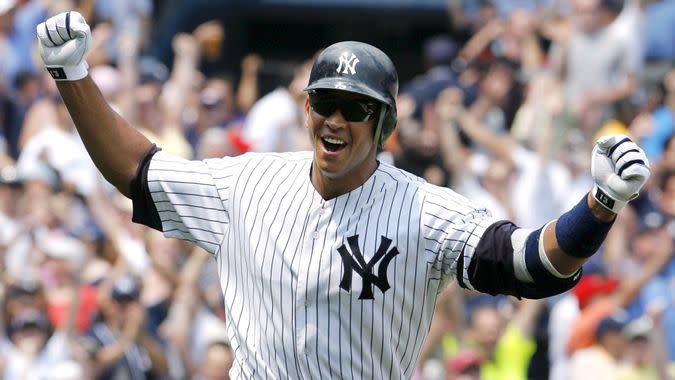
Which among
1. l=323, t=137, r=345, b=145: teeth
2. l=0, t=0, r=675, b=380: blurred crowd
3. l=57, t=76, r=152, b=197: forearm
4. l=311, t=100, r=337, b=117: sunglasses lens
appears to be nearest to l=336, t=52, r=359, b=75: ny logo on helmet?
l=311, t=100, r=337, b=117: sunglasses lens

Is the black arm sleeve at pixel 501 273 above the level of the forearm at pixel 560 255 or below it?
below

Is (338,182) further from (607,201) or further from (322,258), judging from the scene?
(607,201)

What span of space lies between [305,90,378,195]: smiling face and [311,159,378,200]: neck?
0.16 ft

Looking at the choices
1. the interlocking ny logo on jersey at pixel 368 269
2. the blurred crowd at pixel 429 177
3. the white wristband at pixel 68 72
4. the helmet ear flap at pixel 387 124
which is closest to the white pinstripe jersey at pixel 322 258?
the interlocking ny logo on jersey at pixel 368 269

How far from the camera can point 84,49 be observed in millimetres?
4891

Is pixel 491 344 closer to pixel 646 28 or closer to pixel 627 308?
pixel 627 308

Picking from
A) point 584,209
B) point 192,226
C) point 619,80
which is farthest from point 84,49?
point 619,80

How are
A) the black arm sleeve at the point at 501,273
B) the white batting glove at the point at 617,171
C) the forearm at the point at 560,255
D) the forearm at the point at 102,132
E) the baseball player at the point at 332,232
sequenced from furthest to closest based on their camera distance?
1. the forearm at the point at 102,132
2. the baseball player at the point at 332,232
3. the black arm sleeve at the point at 501,273
4. the forearm at the point at 560,255
5. the white batting glove at the point at 617,171

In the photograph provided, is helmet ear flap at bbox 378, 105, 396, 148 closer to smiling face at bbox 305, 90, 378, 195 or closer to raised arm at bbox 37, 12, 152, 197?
smiling face at bbox 305, 90, 378, 195

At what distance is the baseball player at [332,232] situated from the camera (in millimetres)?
4742

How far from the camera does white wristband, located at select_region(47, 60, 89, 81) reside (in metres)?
4.92

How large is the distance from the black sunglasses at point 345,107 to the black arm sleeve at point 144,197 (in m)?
0.65

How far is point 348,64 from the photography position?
4805 millimetres

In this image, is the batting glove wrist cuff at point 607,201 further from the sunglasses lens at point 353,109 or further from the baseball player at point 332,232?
the sunglasses lens at point 353,109
